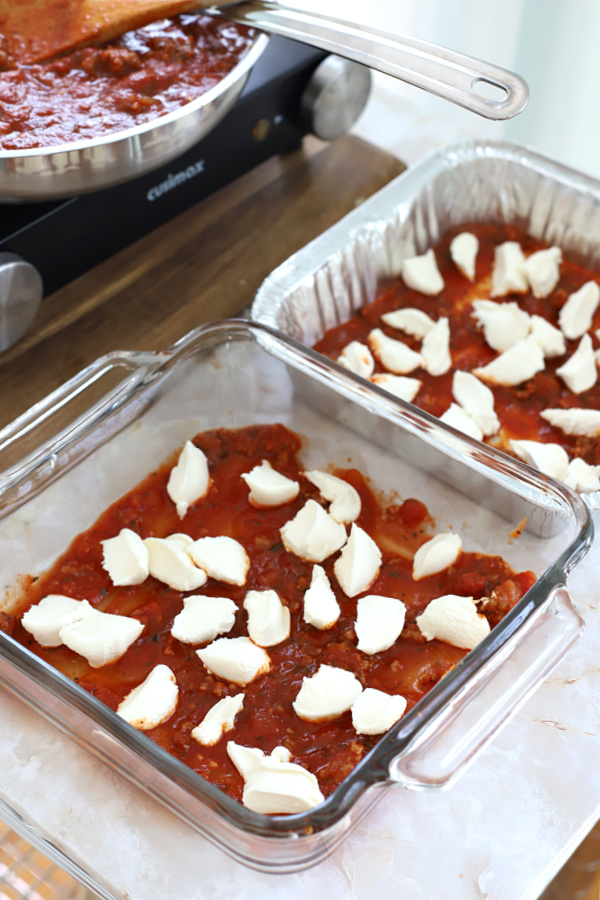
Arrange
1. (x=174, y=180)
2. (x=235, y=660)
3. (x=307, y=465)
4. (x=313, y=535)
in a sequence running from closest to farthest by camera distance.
Result: (x=235, y=660)
(x=313, y=535)
(x=307, y=465)
(x=174, y=180)

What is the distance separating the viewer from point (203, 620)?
2.97 feet

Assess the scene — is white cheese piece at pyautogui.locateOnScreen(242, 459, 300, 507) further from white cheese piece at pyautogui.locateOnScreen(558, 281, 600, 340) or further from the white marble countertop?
white cheese piece at pyautogui.locateOnScreen(558, 281, 600, 340)

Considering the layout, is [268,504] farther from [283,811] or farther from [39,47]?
[39,47]

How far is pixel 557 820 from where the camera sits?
834 mm

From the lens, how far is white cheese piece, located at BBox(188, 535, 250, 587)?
95 centimetres

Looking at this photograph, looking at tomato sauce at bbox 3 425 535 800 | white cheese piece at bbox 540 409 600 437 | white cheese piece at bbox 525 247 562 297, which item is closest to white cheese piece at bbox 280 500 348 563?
tomato sauce at bbox 3 425 535 800

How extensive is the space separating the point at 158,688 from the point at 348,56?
688 mm

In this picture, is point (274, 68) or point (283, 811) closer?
point (283, 811)

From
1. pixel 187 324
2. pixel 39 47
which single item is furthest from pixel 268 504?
pixel 39 47

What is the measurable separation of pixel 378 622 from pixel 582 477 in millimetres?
327

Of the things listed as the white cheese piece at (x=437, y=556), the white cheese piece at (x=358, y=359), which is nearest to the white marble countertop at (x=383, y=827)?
the white cheese piece at (x=437, y=556)

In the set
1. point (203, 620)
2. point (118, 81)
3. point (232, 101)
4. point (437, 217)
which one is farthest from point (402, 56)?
point (203, 620)

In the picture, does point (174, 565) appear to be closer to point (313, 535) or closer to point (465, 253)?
point (313, 535)

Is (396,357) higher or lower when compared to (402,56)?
lower
